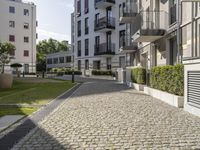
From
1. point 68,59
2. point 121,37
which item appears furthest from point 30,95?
point 68,59

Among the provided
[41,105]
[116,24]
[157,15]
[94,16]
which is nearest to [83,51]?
[94,16]

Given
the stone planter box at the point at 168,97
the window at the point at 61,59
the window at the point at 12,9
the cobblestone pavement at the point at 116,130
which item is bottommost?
the cobblestone pavement at the point at 116,130

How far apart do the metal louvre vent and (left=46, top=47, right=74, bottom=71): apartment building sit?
5928cm

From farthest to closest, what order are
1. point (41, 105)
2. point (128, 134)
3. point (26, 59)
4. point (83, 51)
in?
point (26, 59)
point (83, 51)
point (41, 105)
point (128, 134)

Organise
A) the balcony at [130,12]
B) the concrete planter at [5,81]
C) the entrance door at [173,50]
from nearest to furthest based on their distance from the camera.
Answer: the entrance door at [173,50] → the concrete planter at [5,81] → the balcony at [130,12]

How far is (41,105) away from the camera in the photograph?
40.1ft

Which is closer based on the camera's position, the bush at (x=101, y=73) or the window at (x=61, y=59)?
the bush at (x=101, y=73)

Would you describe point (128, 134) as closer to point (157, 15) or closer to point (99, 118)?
point (99, 118)

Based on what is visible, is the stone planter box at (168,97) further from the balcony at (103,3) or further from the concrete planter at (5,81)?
the balcony at (103,3)

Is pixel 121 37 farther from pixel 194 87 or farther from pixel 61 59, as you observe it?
pixel 61 59

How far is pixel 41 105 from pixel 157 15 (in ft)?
35.8

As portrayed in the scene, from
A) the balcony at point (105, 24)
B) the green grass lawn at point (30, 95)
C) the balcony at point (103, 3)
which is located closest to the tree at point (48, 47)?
the balcony at point (103, 3)

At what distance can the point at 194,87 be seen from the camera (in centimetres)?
992

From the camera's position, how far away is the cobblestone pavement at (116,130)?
622 cm
